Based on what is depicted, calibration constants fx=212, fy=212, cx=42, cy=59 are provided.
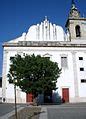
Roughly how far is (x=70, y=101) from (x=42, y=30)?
39.3 ft

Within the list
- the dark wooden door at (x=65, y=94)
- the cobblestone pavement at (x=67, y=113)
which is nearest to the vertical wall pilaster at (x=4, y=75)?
the dark wooden door at (x=65, y=94)

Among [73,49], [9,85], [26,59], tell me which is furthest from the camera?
[73,49]

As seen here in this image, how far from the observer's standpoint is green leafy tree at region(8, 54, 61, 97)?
74.5 feet

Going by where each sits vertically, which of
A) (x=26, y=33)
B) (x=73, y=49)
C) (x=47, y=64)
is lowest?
(x=47, y=64)

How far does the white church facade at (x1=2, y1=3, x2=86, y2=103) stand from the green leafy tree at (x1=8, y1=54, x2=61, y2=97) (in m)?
7.31

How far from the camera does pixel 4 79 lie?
30375 mm

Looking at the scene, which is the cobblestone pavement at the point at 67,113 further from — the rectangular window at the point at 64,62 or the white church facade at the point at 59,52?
the rectangular window at the point at 64,62

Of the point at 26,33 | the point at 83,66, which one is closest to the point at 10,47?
the point at 26,33

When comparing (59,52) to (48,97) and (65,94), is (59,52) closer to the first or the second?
(65,94)

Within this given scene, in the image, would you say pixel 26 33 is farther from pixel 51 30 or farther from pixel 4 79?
pixel 4 79

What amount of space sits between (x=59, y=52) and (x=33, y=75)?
401 inches

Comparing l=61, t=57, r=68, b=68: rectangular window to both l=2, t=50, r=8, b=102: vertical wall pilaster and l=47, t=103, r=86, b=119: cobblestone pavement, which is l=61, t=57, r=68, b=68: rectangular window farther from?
l=47, t=103, r=86, b=119: cobblestone pavement

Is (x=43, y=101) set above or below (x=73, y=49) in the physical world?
below

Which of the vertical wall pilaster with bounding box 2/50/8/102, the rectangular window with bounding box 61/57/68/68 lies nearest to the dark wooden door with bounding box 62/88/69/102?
the rectangular window with bounding box 61/57/68/68
